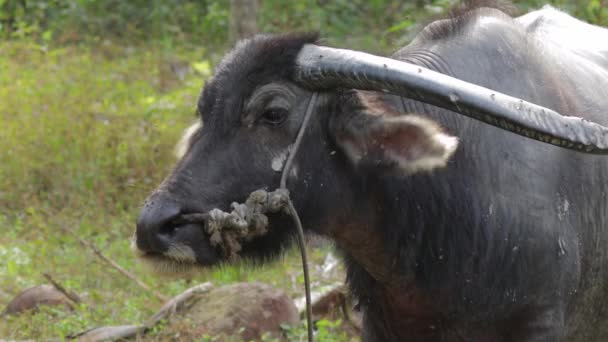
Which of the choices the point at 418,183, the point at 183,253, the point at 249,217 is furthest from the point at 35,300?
the point at 418,183

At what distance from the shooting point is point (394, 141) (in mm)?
3406

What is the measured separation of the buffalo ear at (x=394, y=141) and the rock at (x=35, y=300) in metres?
2.56

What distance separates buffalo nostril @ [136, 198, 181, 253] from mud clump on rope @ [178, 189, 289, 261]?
0.04 m

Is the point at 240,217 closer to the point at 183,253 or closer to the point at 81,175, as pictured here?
the point at 183,253

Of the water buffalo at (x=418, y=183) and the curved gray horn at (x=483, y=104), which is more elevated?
the curved gray horn at (x=483, y=104)

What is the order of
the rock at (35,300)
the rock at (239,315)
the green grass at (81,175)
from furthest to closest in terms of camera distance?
the green grass at (81,175) < the rock at (35,300) < the rock at (239,315)

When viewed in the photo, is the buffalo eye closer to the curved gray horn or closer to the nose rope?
the nose rope

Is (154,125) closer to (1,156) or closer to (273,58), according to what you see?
(1,156)

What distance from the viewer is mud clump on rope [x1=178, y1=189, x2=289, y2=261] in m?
3.28

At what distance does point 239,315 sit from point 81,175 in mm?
2674

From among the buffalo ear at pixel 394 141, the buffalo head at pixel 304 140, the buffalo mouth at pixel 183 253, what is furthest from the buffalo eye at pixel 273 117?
the buffalo mouth at pixel 183 253

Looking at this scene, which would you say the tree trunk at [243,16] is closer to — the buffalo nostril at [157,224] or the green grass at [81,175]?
the green grass at [81,175]

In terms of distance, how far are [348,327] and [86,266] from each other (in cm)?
171

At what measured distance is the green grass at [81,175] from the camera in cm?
579
